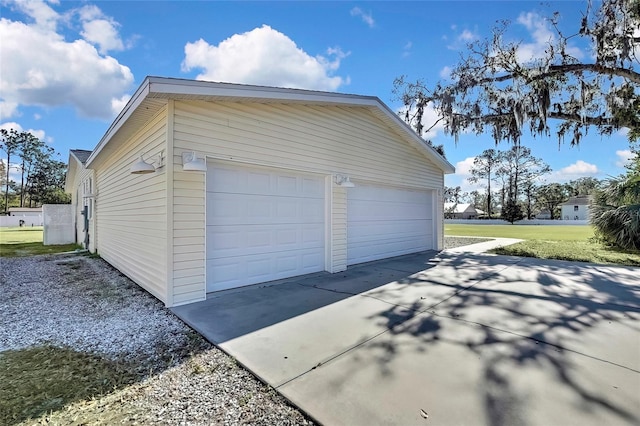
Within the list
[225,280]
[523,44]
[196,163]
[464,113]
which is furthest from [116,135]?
[523,44]

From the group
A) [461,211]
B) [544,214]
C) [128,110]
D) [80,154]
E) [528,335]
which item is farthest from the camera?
[461,211]

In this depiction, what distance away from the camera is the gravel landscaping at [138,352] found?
6.84ft

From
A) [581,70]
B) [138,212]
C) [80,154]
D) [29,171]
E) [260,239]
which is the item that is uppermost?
[29,171]

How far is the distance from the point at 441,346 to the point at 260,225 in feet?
11.8

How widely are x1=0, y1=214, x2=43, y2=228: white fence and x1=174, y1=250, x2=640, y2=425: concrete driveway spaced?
137 feet

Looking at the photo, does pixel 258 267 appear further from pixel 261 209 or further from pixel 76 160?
pixel 76 160

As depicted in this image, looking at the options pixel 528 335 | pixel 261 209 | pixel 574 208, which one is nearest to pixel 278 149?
pixel 261 209

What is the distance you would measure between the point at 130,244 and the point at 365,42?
26.2ft

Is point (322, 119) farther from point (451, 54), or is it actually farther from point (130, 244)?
point (451, 54)

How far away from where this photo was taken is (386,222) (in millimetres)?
8625

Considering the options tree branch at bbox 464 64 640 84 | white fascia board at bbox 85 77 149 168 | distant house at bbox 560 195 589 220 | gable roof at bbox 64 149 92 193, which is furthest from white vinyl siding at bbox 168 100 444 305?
distant house at bbox 560 195 589 220

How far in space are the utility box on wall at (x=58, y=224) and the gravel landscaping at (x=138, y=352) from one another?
9.29m

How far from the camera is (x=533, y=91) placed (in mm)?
8922

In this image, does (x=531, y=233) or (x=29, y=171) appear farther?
(x=29, y=171)
